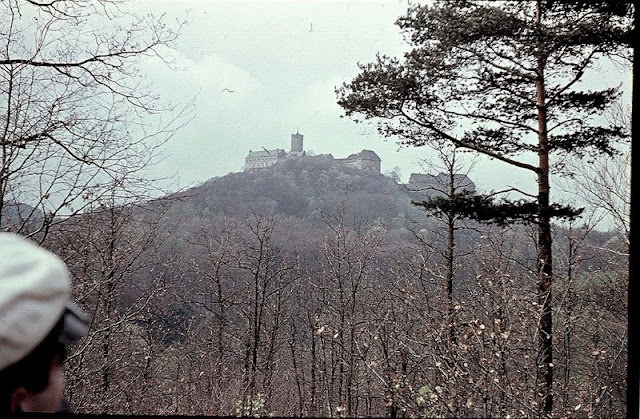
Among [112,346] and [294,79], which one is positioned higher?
[294,79]

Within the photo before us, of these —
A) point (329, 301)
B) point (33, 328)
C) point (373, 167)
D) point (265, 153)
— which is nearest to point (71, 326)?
point (33, 328)

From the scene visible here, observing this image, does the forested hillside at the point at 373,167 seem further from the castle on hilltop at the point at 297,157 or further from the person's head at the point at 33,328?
the person's head at the point at 33,328

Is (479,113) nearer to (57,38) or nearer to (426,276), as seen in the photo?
(426,276)

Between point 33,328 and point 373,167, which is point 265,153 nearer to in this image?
point 373,167

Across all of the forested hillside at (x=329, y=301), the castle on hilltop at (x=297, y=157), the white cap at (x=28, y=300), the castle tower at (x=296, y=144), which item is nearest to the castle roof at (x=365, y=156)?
the castle on hilltop at (x=297, y=157)

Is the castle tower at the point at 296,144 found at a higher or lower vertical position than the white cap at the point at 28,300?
higher

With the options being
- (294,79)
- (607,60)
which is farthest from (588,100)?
(294,79)

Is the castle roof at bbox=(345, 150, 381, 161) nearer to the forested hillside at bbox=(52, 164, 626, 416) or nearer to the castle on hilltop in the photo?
the castle on hilltop
